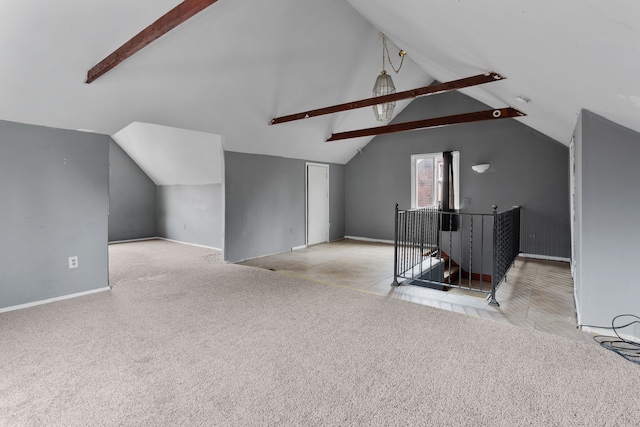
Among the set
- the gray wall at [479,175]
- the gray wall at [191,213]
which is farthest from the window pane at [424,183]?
the gray wall at [191,213]

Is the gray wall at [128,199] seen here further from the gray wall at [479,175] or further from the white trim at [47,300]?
the gray wall at [479,175]

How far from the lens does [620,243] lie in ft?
9.04

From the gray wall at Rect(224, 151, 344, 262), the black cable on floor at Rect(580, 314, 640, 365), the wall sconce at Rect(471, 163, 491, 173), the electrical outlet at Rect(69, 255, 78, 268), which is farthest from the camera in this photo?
the wall sconce at Rect(471, 163, 491, 173)

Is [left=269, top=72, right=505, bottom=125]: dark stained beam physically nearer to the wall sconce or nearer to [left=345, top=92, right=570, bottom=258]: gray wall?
the wall sconce

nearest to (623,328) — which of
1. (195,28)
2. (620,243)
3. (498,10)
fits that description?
(620,243)

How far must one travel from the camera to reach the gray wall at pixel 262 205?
19.0 feet

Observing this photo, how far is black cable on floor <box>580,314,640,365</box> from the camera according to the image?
8.05ft

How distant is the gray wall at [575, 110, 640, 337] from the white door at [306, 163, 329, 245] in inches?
204

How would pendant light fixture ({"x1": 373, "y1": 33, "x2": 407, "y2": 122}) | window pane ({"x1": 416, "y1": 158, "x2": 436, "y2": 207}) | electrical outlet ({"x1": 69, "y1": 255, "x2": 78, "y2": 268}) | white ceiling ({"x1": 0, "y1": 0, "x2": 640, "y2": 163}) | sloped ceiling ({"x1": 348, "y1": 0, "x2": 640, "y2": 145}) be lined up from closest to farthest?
sloped ceiling ({"x1": 348, "y1": 0, "x2": 640, "y2": 145}) < white ceiling ({"x1": 0, "y1": 0, "x2": 640, "y2": 163}) < electrical outlet ({"x1": 69, "y1": 255, "x2": 78, "y2": 268}) < pendant light fixture ({"x1": 373, "y1": 33, "x2": 407, "y2": 122}) < window pane ({"x1": 416, "y1": 158, "x2": 436, "y2": 207})

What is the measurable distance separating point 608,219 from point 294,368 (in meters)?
2.91

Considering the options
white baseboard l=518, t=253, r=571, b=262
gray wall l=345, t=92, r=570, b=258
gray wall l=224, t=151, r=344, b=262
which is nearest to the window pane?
gray wall l=345, t=92, r=570, b=258

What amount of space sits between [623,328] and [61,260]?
18.9 feet

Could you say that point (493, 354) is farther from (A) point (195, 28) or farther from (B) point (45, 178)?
(B) point (45, 178)

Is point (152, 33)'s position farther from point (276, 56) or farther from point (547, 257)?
point (547, 257)
